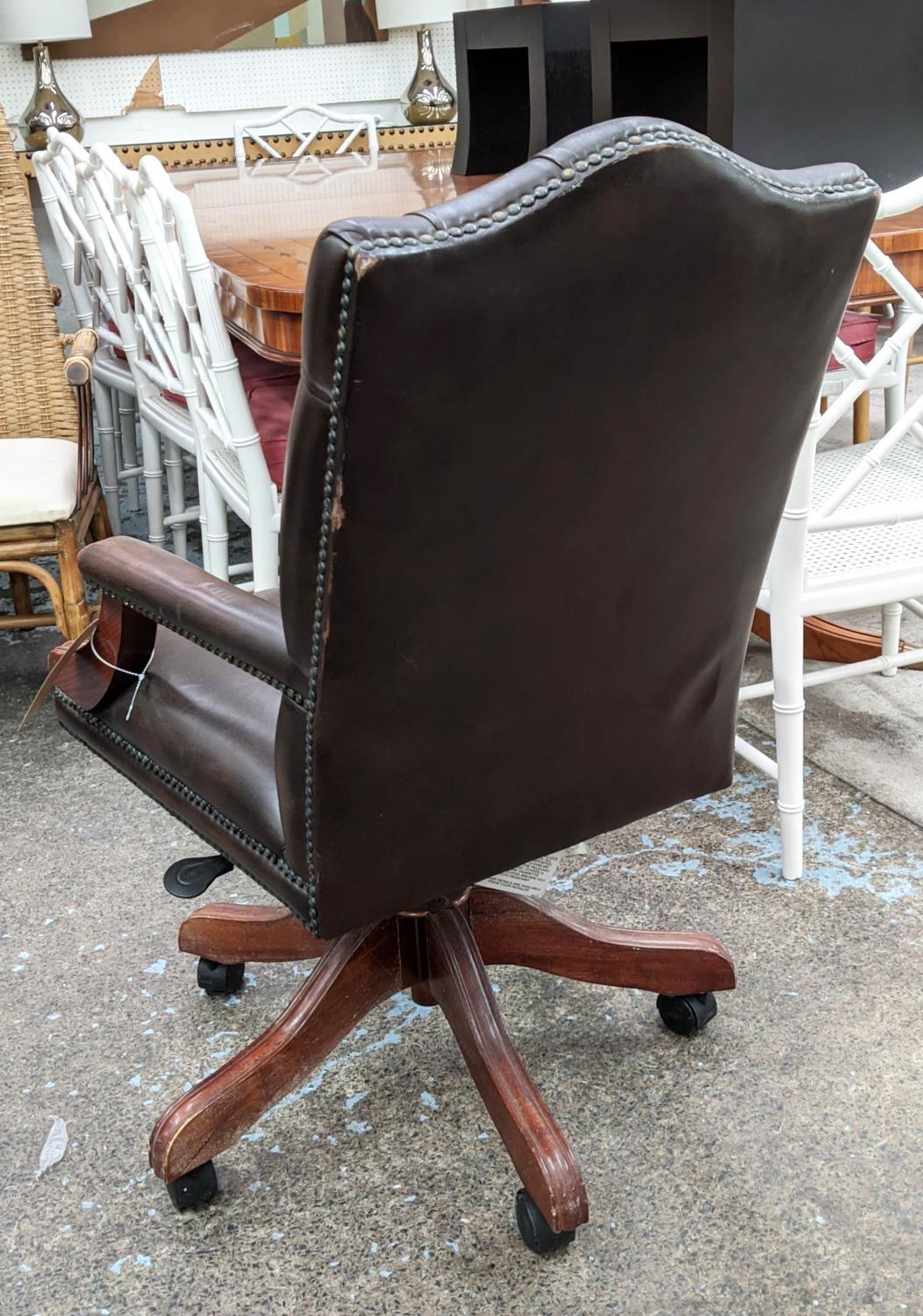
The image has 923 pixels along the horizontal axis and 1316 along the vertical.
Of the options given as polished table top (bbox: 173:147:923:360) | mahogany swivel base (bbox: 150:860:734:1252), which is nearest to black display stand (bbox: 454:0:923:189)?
polished table top (bbox: 173:147:923:360)

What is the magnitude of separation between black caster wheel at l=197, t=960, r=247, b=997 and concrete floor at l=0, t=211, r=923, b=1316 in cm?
2

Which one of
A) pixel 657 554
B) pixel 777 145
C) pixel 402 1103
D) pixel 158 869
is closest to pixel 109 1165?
pixel 402 1103

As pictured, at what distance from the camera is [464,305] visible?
0.78 meters

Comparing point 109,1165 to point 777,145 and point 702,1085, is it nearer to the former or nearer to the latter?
point 702,1085

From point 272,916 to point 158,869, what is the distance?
41 centimetres

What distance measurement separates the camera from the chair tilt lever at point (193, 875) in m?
1.27

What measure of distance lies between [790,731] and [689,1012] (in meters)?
0.42

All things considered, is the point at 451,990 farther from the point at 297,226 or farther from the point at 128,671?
the point at 297,226

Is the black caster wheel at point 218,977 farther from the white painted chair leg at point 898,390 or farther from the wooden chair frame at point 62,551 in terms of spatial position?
the white painted chair leg at point 898,390

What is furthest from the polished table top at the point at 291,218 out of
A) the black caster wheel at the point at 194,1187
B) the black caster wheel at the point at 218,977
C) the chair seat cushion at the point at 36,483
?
the black caster wheel at the point at 194,1187

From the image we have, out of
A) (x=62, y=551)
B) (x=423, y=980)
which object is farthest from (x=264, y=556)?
(x=423, y=980)

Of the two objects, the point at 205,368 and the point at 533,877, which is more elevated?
the point at 205,368

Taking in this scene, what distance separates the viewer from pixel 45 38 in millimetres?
3719

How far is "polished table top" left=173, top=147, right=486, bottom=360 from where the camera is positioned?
61.5 inches
